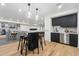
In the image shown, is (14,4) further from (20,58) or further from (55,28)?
(55,28)

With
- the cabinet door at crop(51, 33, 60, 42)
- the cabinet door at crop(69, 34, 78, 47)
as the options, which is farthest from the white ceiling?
the cabinet door at crop(51, 33, 60, 42)

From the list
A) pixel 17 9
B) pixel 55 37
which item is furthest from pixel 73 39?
pixel 17 9

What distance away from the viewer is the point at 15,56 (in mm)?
2119

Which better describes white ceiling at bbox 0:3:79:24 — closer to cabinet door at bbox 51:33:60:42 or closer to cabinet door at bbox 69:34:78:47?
cabinet door at bbox 69:34:78:47

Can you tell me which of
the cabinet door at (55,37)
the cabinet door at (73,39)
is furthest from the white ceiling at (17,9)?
the cabinet door at (55,37)

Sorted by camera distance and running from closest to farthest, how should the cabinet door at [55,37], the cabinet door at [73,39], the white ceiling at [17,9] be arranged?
1. the white ceiling at [17,9]
2. the cabinet door at [73,39]
3. the cabinet door at [55,37]

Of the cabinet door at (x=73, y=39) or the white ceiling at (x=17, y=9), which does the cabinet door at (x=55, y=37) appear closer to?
the cabinet door at (x=73, y=39)

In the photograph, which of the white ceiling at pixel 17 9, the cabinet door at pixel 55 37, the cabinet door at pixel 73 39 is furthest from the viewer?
the cabinet door at pixel 55 37

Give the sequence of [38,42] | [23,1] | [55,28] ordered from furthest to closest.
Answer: [55,28] < [38,42] < [23,1]

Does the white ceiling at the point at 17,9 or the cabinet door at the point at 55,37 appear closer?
the white ceiling at the point at 17,9

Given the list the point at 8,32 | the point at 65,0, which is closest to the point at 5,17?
the point at 8,32

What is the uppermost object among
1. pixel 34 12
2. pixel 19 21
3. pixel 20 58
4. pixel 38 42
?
pixel 34 12

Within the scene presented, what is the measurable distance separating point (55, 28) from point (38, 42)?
1.60 metres

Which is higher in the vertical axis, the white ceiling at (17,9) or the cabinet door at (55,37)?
the white ceiling at (17,9)
